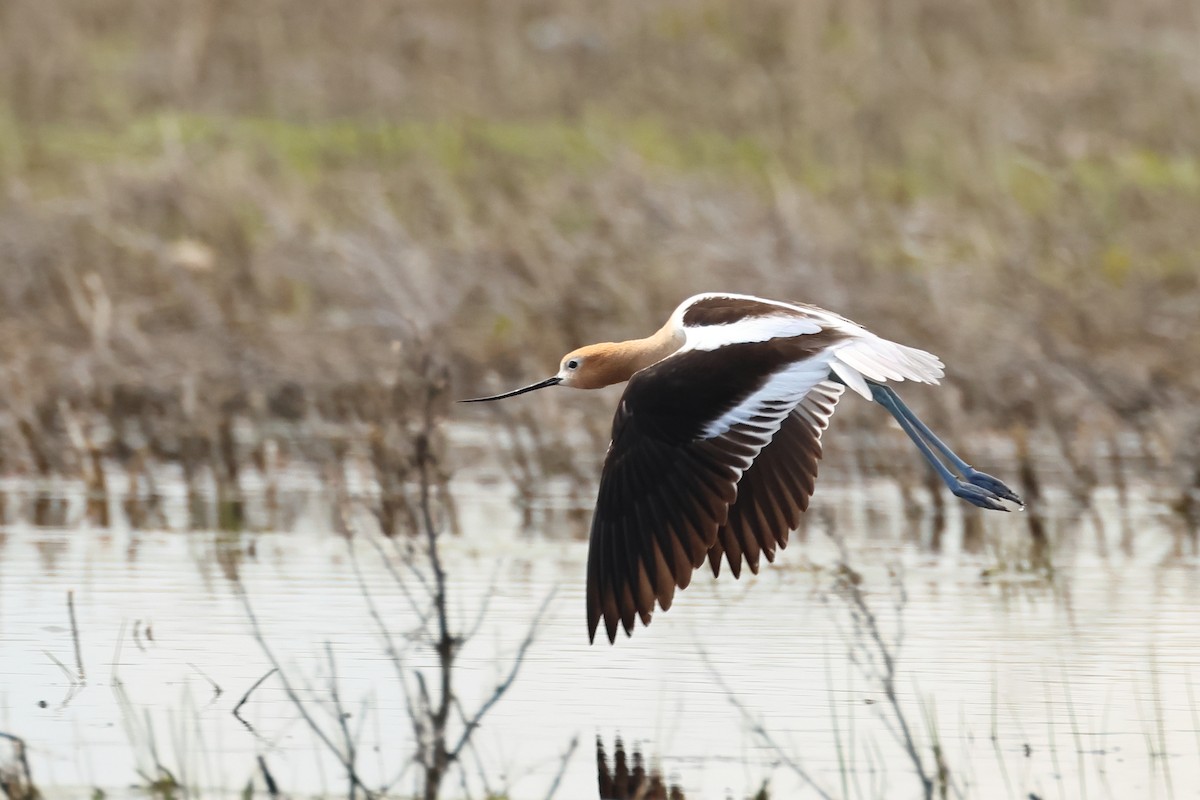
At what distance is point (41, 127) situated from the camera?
16859 mm

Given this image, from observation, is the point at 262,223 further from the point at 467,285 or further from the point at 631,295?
the point at 631,295

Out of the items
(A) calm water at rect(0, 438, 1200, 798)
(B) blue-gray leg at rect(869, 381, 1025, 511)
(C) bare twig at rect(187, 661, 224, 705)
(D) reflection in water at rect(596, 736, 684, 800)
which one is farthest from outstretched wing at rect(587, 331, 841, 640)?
(B) blue-gray leg at rect(869, 381, 1025, 511)

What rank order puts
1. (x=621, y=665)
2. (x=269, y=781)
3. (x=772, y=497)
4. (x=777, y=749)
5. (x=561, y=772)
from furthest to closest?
(x=772, y=497) → (x=621, y=665) → (x=777, y=749) → (x=269, y=781) → (x=561, y=772)

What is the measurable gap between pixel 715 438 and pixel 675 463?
0.40 ft

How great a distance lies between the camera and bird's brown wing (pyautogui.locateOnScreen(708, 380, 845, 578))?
6.66m

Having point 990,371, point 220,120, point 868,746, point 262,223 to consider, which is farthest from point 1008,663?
point 220,120

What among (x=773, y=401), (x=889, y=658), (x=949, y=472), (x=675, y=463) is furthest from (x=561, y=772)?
(x=949, y=472)

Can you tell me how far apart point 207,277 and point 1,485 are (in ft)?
10.1

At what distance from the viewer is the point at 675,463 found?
6.04 meters

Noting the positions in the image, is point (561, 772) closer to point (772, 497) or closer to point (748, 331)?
point (748, 331)

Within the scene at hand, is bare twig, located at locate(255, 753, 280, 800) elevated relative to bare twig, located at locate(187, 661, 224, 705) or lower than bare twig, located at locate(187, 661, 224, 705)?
lower

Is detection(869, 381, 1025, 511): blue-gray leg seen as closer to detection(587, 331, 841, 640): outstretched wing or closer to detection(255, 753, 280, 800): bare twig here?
detection(587, 331, 841, 640): outstretched wing

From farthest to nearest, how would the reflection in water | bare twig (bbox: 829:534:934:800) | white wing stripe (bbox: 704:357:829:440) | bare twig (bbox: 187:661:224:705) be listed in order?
white wing stripe (bbox: 704:357:829:440), bare twig (bbox: 187:661:224:705), the reflection in water, bare twig (bbox: 829:534:934:800)

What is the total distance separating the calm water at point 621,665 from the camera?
536 cm
